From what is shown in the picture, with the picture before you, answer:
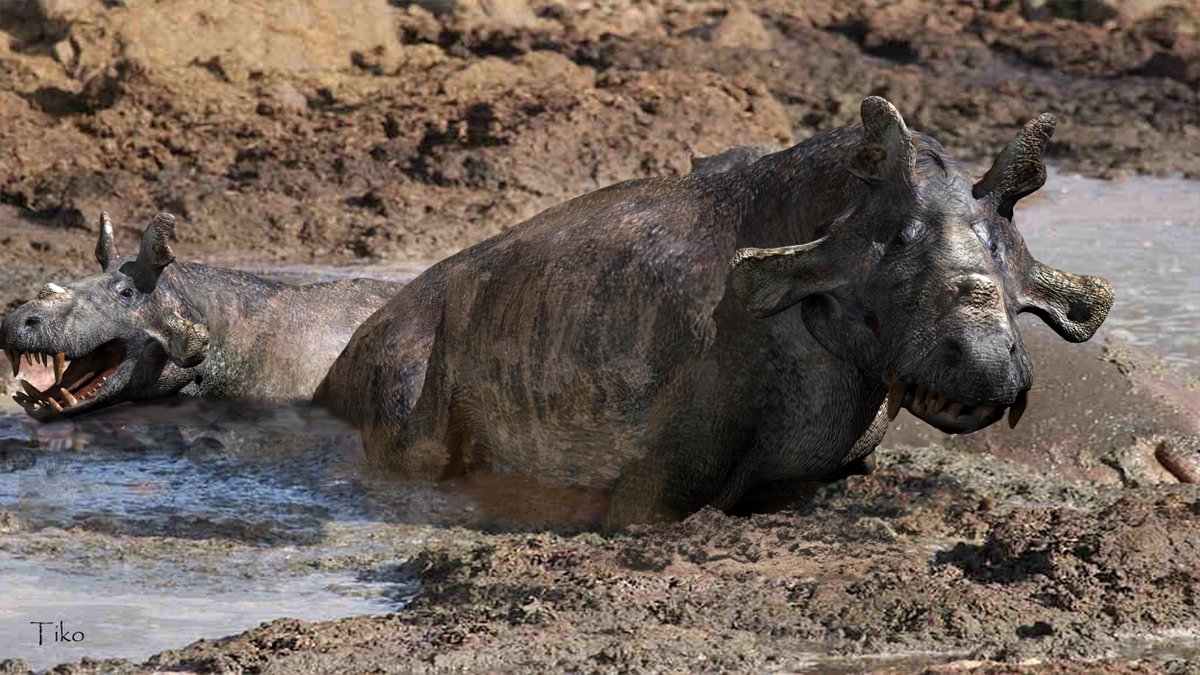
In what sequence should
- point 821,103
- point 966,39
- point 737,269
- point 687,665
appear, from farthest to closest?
point 966,39, point 821,103, point 737,269, point 687,665

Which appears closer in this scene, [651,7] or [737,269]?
[737,269]

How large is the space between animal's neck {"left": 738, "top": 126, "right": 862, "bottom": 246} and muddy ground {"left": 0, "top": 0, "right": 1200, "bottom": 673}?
0.84 m

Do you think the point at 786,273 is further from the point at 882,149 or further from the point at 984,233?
the point at 984,233

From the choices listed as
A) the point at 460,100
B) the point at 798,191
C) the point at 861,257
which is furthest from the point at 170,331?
the point at 460,100

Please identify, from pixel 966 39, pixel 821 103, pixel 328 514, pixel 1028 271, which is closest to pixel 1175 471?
pixel 1028 271

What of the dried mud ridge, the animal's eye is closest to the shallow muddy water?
the animal's eye

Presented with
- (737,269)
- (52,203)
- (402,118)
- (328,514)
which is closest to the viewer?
(737,269)

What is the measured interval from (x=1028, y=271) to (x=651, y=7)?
12.8 metres

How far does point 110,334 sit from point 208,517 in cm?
189

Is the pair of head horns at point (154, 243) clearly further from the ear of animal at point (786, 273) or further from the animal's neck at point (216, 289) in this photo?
the ear of animal at point (786, 273)

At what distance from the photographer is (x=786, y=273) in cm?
529

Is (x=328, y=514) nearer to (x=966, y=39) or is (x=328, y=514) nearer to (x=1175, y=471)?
(x=1175, y=471)

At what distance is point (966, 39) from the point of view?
17.5m

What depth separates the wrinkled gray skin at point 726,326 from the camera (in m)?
5.08
